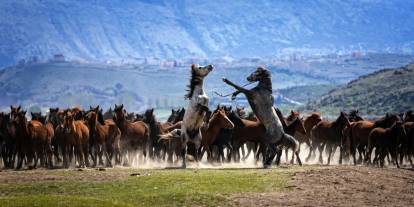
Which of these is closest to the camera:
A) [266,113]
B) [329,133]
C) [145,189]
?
[145,189]

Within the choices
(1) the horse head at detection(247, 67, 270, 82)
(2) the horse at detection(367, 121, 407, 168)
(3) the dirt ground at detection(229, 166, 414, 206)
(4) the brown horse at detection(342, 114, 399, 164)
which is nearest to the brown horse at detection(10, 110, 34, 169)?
(1) the horse head at detection(247, 67, 270, 82)

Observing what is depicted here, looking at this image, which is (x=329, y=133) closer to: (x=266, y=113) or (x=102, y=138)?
(x=266, y=113)

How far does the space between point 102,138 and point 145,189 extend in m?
11.6

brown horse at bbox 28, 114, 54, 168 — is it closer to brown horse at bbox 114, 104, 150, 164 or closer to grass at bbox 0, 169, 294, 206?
brown horse at bbox 114, 104, 150, 164

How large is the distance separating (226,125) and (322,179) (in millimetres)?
9161

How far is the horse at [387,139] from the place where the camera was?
3500 centimetres

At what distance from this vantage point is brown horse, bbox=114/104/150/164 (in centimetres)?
3794

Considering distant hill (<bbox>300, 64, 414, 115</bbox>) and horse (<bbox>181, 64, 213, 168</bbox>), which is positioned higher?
distant hill (<bbox>300, 64, 414, 115</bbox>)

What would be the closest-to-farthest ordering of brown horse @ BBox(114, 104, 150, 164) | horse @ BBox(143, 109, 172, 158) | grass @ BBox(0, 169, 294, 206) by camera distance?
grass @ BBox(0, 169, 294, 206), brown horse @ BBox(114, 104, 150, 164), horse @ BBox(143, 109, 172, 158)

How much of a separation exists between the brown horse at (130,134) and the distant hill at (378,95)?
10125 cm

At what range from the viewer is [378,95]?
166 m

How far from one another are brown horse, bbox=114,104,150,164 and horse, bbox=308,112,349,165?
283 inches

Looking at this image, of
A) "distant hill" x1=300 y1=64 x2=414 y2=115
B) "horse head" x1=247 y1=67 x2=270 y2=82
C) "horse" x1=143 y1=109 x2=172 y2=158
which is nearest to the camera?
"horse head" x1=247 y1=67 x2=270 y2=82

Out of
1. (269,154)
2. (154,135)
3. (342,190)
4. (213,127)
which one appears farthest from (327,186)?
(154,135)
